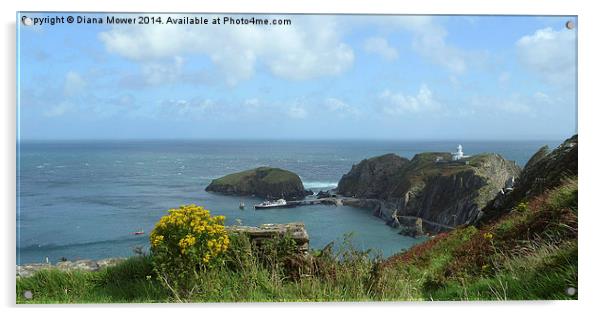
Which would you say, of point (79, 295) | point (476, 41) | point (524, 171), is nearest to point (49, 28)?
point (79, 295)

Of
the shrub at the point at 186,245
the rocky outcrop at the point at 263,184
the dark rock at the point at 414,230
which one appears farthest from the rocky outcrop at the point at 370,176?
the shrub at the point at 186,245

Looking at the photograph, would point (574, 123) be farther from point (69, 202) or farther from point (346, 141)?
point (69, 202)

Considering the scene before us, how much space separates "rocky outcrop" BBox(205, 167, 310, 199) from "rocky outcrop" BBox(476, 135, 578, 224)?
3.41 m

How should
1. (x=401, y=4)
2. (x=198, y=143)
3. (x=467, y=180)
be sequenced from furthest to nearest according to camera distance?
(x=467, y=180) → (x=198, y=143) → (x=401, y=4)

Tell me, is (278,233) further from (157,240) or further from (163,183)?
(163,183)

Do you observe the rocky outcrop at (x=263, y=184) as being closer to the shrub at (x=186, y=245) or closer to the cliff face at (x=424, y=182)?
the cliff face at (x=424, y=182)

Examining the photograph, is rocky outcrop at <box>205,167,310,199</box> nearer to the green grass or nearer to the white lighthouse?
the green grass

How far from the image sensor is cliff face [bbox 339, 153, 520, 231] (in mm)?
7133

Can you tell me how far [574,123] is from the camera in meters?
6.16

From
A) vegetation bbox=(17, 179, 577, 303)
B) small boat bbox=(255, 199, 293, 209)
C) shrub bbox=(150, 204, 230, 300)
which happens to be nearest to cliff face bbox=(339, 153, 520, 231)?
small boat bbox=(255, 199, 293, 209)

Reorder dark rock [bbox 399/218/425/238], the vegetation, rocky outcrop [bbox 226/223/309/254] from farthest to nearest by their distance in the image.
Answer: dark rock [bbox 399/218/425/238] < rocky outcrop [bbox 226/223/309/254] < the vegetation

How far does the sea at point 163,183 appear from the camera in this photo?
631 cm

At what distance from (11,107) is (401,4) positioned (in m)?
4.72

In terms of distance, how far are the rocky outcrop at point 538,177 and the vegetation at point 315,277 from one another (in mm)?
1358
